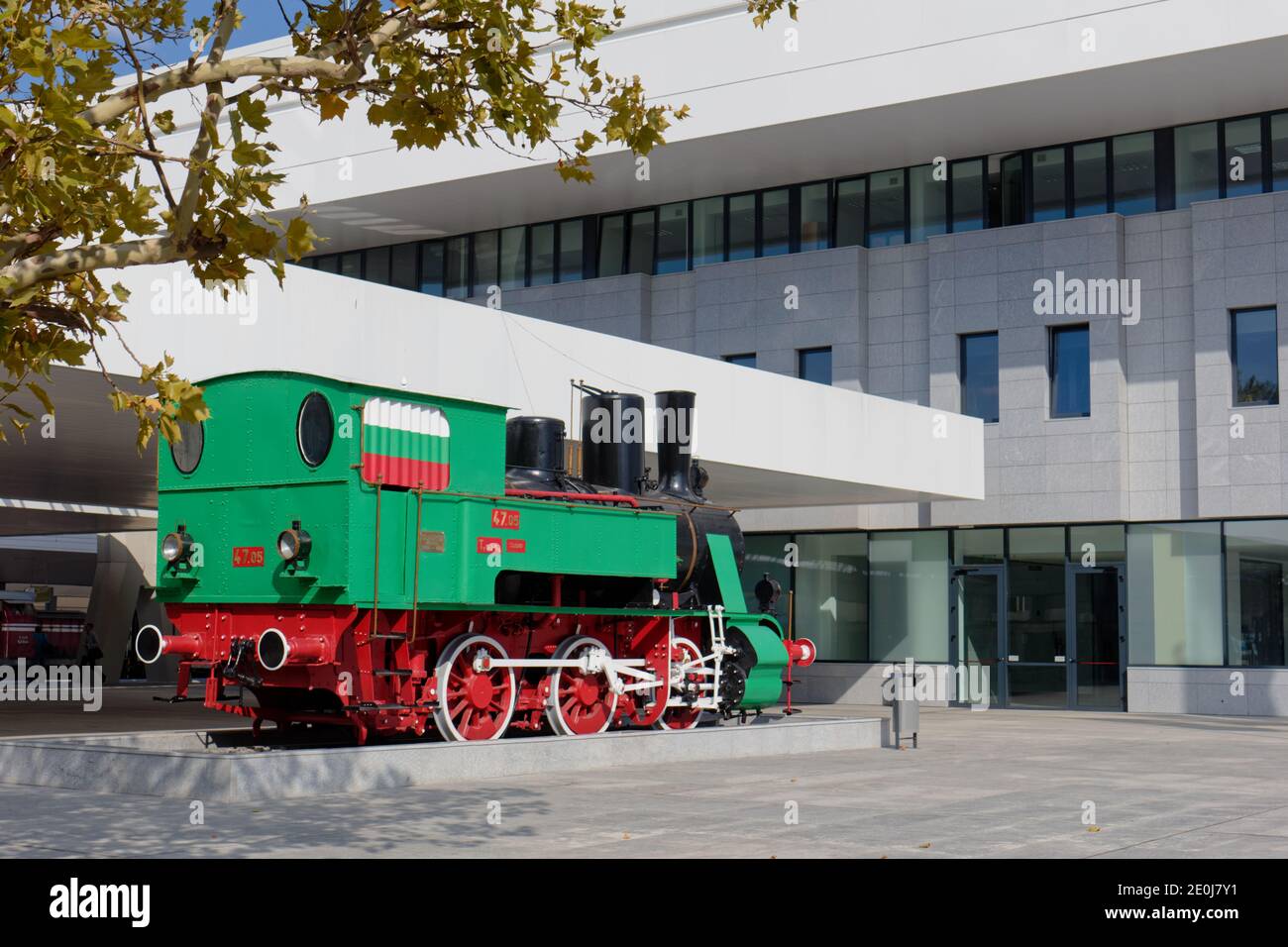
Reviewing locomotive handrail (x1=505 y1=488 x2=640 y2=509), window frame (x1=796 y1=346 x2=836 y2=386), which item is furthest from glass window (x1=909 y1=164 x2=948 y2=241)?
locomotive handrail (x1=505 y1=488 x2=640 y2=509)

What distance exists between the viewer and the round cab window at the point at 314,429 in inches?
496

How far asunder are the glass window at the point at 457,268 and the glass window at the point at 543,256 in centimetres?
194

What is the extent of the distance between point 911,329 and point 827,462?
807 cm

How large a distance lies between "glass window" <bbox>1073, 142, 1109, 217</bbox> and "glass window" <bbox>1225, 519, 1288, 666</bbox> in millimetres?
6420

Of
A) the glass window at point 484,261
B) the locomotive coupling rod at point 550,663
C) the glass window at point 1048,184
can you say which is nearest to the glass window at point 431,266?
the glass window at point 484,261

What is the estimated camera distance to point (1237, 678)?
26.4 meters

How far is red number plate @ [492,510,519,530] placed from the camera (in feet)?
44.6

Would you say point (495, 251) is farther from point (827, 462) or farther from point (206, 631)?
point (206, 631)

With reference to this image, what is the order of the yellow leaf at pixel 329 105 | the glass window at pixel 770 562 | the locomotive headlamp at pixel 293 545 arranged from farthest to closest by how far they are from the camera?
the glass window at pixel 770 562, the locomotive headlamp at pixel 293 545, the yellow leaf at pixel 329 105

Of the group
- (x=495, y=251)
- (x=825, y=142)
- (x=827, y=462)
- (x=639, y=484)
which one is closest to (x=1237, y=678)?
(x=827, y=462)

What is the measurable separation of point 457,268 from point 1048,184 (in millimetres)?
14011

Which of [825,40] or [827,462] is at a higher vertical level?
[825,40]

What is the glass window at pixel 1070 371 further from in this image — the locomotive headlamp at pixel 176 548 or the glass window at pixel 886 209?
the locomotive headlamp at pixel 176 548
